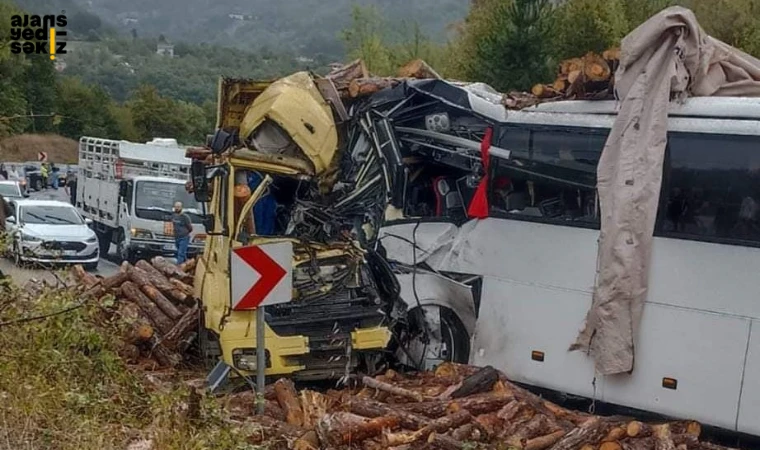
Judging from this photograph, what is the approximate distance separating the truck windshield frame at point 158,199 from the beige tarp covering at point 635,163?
15932mm

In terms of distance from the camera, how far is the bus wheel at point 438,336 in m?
10.1

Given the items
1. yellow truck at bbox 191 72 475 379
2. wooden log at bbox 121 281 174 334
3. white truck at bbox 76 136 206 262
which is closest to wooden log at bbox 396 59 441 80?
yellow truck at bbox 191 72 475 379

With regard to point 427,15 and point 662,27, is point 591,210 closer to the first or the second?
point 662,27

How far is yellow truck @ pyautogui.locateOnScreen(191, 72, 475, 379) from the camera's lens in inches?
385

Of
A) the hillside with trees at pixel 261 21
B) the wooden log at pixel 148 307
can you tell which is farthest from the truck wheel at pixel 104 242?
the hillside with trees at pixel 261 21

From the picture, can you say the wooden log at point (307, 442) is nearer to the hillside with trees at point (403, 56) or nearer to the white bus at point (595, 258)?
the white bus at point (595, 258)

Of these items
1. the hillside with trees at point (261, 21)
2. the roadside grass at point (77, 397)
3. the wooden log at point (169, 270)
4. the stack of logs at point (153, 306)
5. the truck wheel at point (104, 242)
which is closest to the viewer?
the roadside grass at point (77, 397)

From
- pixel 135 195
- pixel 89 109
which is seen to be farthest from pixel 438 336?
pixel 89 109

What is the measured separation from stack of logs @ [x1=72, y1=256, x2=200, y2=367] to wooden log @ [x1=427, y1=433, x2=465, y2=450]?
148 inches

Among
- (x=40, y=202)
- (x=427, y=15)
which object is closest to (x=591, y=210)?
(x=40, y=202)

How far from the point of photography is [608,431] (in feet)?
25.4

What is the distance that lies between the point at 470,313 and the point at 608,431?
7.97ft

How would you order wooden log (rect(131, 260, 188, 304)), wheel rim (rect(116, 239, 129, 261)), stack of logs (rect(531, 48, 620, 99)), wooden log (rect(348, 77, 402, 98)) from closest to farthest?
stack of logs (rect(531, 48, 620, 99))
wooden log (rect(348, 77, 402, 98))
wooden log (rect(131, 260, 188, 304))
wheel rim (rect(116, 239, 129, 261))
